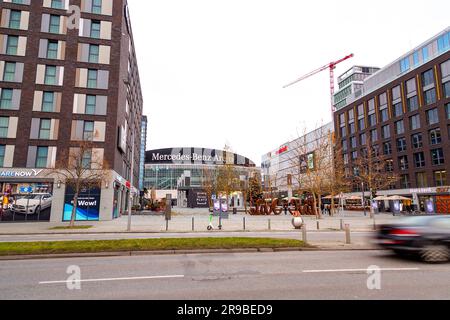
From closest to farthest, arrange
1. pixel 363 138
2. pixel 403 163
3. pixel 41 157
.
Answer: pixel 41 157 → pixel 403 163 → pixel 363 138

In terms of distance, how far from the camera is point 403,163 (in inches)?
Result: 2199

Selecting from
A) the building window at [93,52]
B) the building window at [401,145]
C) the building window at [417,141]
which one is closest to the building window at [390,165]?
the building window at [401,145]

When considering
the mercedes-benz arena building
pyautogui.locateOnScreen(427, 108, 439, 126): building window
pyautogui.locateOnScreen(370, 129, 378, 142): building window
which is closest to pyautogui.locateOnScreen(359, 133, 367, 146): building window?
pyautogui.locateOnScreen(370, 129, 378, 142): building window

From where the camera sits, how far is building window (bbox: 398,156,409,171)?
181 ft

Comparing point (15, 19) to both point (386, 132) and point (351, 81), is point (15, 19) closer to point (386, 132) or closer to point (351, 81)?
point (386, 132)

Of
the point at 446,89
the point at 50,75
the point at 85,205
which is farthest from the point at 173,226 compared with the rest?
the point at 446,89

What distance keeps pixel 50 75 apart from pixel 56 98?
2847 millimetres

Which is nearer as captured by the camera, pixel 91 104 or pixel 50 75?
pixel 50 75

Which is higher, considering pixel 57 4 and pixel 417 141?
pixel 57 4

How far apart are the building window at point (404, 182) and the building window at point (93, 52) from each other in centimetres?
5555

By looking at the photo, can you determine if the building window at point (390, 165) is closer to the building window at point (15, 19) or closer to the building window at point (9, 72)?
the building window at point (9, 72)
